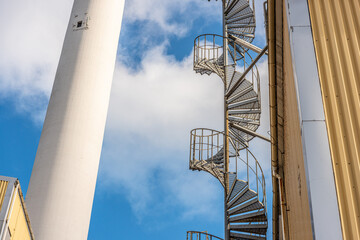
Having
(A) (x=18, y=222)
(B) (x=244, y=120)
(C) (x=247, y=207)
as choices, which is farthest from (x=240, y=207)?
(A) (x=18, y=222)

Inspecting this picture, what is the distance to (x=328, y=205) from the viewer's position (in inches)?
141

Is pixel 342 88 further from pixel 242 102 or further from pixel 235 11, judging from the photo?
pixel 235 11

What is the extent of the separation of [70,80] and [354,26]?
10961 millimetres

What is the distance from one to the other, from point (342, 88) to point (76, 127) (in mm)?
10214

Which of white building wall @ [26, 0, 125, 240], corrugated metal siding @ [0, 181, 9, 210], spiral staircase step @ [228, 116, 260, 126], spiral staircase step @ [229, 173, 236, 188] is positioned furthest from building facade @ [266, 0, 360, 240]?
spiral staircase step @ [228, 116, 260, 126]

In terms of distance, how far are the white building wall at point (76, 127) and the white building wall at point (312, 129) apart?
29.9 feet

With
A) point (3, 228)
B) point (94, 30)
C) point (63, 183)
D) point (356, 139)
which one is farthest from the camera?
point (94, 30)

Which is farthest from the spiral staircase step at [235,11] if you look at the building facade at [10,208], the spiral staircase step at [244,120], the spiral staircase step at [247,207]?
the building facade at [10,208]

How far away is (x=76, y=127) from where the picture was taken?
1319 centimetres

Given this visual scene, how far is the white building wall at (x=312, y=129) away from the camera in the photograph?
3.54 m

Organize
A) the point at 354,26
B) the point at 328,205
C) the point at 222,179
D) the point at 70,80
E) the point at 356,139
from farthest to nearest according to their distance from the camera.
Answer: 1. the point at 222,179
2. the point at 70,80
3. the point at 354,26
4. the point at 356,139
5. the point at 328,205

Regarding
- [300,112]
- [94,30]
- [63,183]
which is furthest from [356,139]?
[94,30]

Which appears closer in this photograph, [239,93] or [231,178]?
[231,178]

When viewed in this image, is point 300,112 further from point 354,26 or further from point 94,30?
point 94,30
